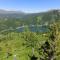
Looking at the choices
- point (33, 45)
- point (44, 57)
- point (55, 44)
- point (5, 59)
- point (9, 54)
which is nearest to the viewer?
point (55, 44)

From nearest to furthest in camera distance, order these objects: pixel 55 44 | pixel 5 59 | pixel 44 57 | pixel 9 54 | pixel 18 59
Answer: pixel 55 44 → pixel 44 57 → pixel 18 59 → pixel 5 59 → pixel 9 54

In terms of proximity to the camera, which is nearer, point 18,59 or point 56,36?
point 56,36

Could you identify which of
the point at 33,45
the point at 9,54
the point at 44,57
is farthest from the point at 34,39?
the point at 44,57

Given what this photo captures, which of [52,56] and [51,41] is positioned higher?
[51,41]

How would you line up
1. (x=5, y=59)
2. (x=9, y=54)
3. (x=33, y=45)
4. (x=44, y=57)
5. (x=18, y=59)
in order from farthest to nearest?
(x=33, y=45) → (x=9, y=54) → (x=5, y=59) → (x=18, y=59) → (x=44, y=57)

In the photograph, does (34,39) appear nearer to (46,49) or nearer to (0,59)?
(0,59)

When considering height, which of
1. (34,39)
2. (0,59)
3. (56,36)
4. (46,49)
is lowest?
(0,59)

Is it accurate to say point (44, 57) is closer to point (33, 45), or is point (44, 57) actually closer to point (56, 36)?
point (56, 36)

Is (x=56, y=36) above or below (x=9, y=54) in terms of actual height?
above

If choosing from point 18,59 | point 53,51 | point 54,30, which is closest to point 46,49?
point 53,51

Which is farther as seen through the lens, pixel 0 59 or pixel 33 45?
pixel 33 45
